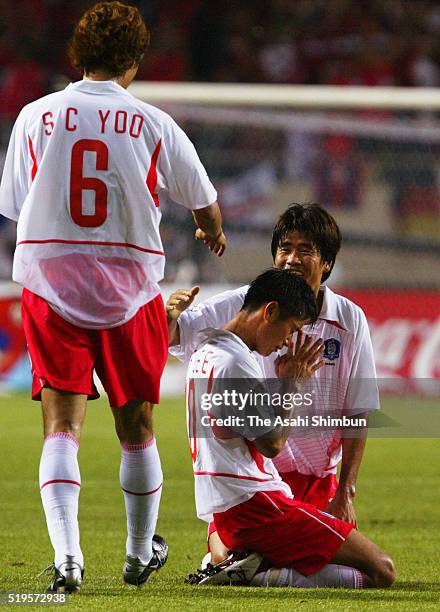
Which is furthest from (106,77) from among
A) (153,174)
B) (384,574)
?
(384,574)

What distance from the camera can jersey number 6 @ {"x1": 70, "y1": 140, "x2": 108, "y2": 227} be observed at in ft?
13.6

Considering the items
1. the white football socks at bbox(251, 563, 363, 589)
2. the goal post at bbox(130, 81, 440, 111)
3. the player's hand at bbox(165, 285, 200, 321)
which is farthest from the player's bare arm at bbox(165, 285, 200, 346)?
the goal post at bbox(130, 81, 440, 111)

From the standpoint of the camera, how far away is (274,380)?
15.4 ft

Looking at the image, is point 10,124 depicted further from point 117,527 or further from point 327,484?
point 327,484

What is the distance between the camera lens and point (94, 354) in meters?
4.25

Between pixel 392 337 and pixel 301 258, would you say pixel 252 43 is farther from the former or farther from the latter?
pixel 301 258

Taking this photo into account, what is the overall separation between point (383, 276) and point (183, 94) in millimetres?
3219

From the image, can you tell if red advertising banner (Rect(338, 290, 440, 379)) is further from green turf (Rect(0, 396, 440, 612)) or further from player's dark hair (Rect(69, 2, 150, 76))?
player's dark hair (Rect(69, 2, 150, 76))

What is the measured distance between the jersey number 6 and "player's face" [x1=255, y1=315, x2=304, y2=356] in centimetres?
73

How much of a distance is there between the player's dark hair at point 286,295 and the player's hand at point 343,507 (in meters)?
0.77

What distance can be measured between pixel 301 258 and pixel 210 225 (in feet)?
2.62

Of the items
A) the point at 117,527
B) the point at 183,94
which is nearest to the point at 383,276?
the point at 183,94

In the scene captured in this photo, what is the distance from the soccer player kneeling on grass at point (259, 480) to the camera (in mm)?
4426

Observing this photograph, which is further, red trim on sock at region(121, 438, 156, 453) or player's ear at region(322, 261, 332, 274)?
player's ear at region(322, 261, 332, 274)
